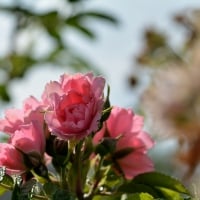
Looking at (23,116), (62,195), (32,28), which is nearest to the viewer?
(62,195)

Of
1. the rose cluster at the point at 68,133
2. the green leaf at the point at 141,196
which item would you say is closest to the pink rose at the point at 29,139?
the rose cluster at the point at 68,133

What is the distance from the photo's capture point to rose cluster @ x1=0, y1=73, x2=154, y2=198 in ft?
2.79

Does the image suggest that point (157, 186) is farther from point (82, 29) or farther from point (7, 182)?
point (82, 29)

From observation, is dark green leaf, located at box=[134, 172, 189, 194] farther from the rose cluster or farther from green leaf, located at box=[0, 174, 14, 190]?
green leaf, located at box=[0, 174, 14, 190]

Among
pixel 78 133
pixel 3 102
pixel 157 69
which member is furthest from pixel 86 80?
pixel 3 102

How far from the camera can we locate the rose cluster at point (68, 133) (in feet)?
2.79

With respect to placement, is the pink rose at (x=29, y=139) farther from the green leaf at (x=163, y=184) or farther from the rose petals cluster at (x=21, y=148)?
the green leaf at (x=163, y=184)

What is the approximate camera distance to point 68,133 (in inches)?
33.2

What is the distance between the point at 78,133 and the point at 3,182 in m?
0.10

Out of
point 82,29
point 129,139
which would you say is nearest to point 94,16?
point 82,29

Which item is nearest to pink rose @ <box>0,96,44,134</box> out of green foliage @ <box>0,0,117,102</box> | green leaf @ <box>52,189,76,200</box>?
green leaf @ <box>52,189,76,200</box>

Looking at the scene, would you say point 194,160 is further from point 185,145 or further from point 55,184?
point 55,184

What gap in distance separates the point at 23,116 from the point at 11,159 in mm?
60

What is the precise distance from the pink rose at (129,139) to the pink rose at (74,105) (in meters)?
0.11
